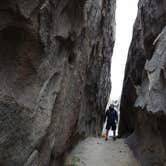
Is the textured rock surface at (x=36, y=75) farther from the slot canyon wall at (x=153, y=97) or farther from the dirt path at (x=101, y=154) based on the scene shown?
the slot canyon wall at (x=153, y=97)

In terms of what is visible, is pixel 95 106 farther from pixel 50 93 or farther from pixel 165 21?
pixel 50 93

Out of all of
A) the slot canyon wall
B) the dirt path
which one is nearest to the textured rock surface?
the dirt path

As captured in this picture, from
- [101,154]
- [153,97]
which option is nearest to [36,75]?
[153,97]

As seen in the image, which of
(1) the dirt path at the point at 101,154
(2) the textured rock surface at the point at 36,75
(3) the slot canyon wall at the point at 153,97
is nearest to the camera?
(2) the textured rock surface at the point at 36,75

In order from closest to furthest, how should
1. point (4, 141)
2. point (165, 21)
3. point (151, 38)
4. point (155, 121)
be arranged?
point (4, 141), point (155, 121), point (165, 21), point (151, 38)

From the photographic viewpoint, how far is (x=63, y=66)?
30.8 ft

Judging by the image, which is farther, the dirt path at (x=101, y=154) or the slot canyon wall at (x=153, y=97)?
the dirt path at (x=101, y=154)

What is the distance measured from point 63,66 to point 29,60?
6.26 ft

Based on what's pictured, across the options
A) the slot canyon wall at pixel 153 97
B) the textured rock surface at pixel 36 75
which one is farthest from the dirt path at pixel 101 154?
the textured rock surface at pixel 36 75

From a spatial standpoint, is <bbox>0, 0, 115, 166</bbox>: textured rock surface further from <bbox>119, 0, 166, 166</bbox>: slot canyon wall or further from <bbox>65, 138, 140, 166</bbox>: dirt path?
<bbox>119, 0, 166, 166</bbox>: slot canyon wall

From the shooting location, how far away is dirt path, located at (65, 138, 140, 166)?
40.0 feet

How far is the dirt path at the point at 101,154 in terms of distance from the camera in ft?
40.0

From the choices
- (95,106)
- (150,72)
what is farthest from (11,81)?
(95,106)

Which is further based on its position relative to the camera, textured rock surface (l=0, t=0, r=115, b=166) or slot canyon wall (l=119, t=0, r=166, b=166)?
slot canyon wall (l=119, t=0, r=166, b=166)
